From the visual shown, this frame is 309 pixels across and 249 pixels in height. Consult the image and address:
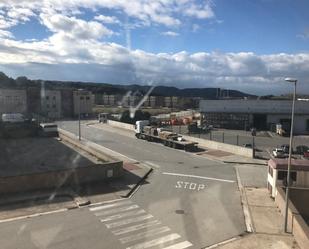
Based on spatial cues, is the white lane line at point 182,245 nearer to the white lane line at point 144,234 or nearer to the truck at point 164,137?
the white lane line at point 144,234

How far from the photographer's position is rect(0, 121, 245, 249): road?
20.5 metres

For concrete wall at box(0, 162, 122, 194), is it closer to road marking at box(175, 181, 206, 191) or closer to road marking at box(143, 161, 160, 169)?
road marking at box(175, 181, 206, 191)

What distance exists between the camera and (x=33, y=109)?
123 meters

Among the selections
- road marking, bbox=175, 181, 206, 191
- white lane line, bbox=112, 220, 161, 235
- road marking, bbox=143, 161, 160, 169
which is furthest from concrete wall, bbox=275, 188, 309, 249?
road marking, bbox=143, 161, 160, 169

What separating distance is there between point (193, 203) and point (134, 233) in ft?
25.0

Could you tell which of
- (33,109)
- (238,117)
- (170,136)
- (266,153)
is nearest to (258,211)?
(266,153)

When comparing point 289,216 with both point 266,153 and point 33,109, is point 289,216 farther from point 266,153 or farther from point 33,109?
point 33,109

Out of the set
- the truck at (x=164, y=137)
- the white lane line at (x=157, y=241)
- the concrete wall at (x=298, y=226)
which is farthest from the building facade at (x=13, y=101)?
the white lane line at (x=157, y=241)

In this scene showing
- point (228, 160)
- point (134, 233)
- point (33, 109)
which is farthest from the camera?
point (33, 109)

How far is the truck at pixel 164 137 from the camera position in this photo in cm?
5306

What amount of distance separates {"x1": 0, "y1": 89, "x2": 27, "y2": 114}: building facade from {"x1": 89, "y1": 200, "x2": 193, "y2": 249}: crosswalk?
97687 mm

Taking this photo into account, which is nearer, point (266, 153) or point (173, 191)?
point (173, 191)

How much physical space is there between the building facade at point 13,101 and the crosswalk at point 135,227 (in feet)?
320

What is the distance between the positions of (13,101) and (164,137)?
246ft
